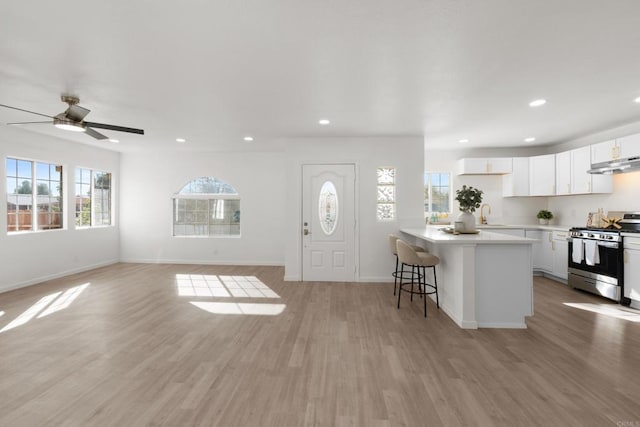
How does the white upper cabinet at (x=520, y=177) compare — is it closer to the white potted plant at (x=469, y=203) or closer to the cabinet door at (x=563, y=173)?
the cabinet door at (x=563, y=173)

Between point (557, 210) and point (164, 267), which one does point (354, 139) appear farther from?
point (164, 267)

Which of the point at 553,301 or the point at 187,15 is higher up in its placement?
the point at 187,15

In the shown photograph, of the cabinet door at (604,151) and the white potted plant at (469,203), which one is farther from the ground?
the cabinet door at (604,151)

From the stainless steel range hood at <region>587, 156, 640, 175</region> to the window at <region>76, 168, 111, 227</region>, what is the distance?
373 inches

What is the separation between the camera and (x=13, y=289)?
16.3ft

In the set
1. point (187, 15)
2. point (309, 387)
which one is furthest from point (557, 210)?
point (187, 15)

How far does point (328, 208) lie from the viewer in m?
5.55

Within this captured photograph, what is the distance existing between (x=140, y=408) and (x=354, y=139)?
4.70m

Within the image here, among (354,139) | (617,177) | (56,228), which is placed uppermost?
(354,139)

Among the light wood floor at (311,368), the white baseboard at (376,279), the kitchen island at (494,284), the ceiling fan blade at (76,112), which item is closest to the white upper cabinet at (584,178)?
the light wood floor at (311,368)

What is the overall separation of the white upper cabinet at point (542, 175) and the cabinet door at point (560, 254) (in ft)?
3.06

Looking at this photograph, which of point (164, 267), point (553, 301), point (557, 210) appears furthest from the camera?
point (164, 267)

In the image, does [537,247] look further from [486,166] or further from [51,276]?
[51,276]

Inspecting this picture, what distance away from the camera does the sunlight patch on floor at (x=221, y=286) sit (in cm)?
471
